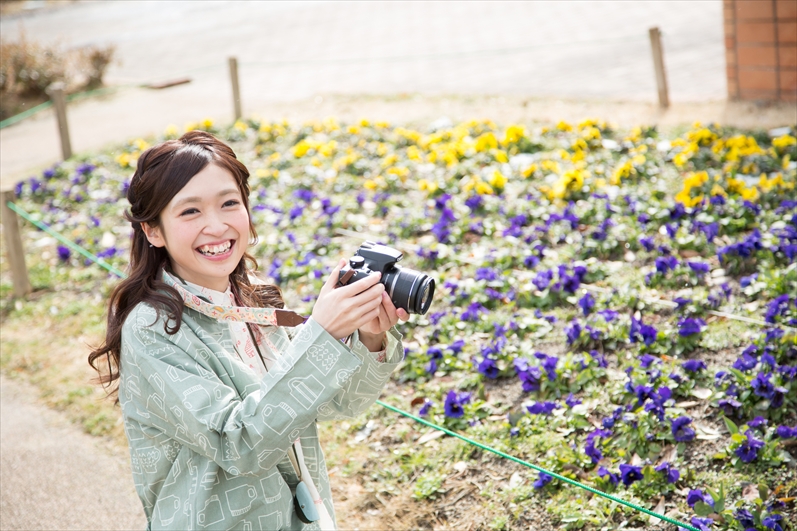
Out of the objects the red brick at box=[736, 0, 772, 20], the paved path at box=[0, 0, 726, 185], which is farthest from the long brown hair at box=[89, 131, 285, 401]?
the paved path at box=[0, 0, 726, 185]

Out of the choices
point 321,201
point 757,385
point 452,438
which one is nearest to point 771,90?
point 321,201

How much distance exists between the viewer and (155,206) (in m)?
1.72

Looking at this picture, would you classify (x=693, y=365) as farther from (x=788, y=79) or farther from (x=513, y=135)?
(x=788, y=79)

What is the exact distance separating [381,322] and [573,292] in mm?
2261

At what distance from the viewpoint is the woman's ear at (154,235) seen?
1.77 metres

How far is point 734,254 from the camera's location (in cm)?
380

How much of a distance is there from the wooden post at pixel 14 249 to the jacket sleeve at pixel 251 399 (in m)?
3.61

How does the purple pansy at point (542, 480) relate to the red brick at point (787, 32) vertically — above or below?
below

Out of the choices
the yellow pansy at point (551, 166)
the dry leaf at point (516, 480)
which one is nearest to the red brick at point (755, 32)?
the yellow pansy at point (551, 166)

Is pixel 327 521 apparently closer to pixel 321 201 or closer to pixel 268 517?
pixel 268 517

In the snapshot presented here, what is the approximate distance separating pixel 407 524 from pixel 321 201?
3.23 meters

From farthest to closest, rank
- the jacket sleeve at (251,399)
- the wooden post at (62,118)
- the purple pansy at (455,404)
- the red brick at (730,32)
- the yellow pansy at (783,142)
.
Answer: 1. the wooden post at (62,118)
2. the red brick at (730,32)
3. the yellow pansy at (783,142)
4. the purple pansy at (455,404)
5. the jacket sleeve at (251,399)

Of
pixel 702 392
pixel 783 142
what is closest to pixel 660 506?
pixel 702 392

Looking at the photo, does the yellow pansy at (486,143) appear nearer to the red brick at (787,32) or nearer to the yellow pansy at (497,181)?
the yellow pansy at (497,181)
